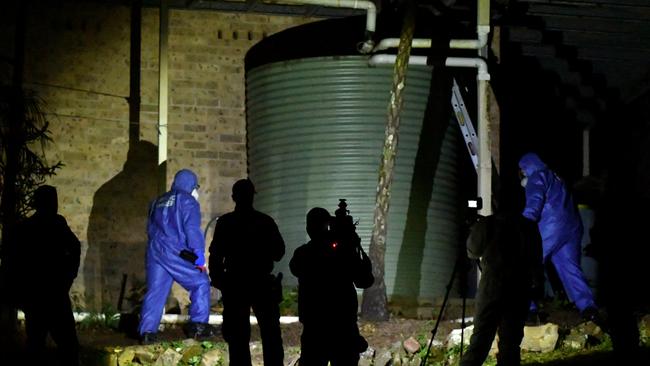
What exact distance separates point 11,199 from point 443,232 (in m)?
5.80

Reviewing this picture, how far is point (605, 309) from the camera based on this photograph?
12.8m

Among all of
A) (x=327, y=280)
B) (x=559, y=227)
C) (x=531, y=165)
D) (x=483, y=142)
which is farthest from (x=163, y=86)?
(x=327, y=280)

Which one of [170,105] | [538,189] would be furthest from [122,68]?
[538,189]

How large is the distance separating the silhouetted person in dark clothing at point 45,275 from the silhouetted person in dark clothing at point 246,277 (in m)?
1.27

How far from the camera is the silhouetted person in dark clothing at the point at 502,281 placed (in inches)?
378

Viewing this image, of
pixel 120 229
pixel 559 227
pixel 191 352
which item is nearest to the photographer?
pixel 191 352

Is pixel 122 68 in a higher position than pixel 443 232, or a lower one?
higher

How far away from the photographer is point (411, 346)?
11656 millimetres

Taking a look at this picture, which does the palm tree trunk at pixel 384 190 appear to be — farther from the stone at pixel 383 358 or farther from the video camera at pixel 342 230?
the video camera at pixel 342 230

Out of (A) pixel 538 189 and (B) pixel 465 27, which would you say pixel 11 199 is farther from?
(B) pixel 465 27

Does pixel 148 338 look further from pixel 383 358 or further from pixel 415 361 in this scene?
pixel 415 361

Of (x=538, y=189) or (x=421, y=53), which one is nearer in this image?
(x=538, y=189)

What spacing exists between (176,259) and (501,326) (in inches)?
154

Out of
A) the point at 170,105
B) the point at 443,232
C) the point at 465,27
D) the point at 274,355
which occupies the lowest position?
the point at 274,355
